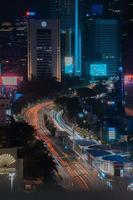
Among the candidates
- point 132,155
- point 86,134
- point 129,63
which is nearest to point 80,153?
point 132,155

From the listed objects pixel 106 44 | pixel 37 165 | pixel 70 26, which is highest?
pixel 70 26

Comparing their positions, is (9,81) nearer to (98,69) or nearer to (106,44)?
(98,69)

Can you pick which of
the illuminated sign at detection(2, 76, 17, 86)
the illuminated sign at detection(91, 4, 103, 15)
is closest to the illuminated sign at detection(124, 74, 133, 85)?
the illuminated sign at detection(2, 76, 17, 86)

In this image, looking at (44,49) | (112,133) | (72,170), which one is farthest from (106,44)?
(72,170)

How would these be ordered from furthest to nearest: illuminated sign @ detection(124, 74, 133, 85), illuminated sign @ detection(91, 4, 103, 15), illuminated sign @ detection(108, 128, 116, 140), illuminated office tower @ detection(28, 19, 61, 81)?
illuminated sign @ detection(91, 4, 103, 15)
illuminated office tower @ detection(28, 19, 61, 81)
illuminated sign @ detection(124, 74, 133, 85)
illuminated sign @ detection(108, 128, 116, 140)

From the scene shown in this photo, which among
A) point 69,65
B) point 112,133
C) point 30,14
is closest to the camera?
point 112,133

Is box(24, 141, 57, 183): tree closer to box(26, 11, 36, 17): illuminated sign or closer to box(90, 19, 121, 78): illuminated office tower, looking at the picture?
box(26, 11, 36, 17): illuminated sign
